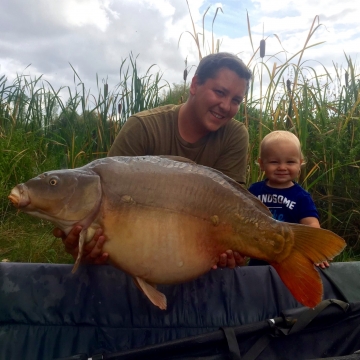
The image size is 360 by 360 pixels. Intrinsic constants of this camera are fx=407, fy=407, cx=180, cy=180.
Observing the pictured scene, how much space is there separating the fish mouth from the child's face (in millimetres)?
1210

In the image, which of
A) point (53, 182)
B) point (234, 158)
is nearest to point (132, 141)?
point (234, 158)

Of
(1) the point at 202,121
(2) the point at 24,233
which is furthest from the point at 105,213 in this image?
(2) the point at 24,233

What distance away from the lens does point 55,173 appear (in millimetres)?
1229

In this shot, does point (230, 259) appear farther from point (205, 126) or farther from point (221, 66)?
point (221, 66)

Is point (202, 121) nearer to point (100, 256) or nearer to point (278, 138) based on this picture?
point (278, 138)

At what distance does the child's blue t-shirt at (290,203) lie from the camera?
75.6 inches

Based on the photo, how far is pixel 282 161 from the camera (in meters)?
1.97

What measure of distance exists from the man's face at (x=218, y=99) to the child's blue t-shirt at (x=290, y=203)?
44 cm

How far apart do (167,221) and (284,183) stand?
3.11 ft

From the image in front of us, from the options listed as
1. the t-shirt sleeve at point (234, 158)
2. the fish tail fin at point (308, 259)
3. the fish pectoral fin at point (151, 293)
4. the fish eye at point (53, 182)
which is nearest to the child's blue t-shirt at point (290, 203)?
the t-shirt sleeve at point (234, 158)

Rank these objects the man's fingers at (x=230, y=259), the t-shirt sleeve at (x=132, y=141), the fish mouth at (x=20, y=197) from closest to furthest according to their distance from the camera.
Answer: the fish mouth at (x=20, y=197)
the man's fingers at (x=230, y=259)
the t-shirt sleeve at (x=132, y=141)

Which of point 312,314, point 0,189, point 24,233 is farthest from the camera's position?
point 0,189

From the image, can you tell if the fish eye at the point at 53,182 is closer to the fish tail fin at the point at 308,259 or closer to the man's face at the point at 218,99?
the fish tail fin at the point at 308,259

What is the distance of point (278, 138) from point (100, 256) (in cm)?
110
